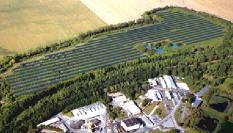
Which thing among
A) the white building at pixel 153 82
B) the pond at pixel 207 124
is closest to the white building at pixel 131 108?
the white building at pixel 153 82

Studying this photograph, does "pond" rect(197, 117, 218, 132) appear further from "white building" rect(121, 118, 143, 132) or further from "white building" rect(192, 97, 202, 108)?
"white building" rect(121, 118, 143, 132)

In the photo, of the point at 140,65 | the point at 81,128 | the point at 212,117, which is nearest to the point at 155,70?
the point at 140,65

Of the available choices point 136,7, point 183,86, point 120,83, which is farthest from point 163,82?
point 136,7

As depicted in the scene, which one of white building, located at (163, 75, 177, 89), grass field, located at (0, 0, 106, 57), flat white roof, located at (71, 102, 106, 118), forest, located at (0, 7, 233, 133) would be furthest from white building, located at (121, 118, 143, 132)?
grass field, located at (0, 0, 106, 57)

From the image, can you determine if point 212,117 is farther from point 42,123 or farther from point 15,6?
point 15,6

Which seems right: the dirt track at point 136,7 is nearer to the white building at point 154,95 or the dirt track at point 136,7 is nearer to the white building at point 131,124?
the white building at point 154,95
